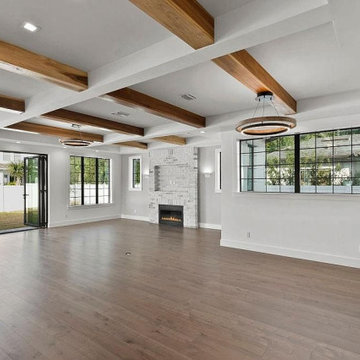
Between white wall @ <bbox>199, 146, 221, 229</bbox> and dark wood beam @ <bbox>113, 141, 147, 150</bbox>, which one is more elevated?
dark wood beam @ <bbox>113, 141, 147, 150</bbox>

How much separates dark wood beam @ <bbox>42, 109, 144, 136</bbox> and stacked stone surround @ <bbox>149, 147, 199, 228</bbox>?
8.51 ft

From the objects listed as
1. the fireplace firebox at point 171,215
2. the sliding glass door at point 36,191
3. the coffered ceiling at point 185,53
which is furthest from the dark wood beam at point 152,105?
the sliding glass door at point 36,191

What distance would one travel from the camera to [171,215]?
9.19 m

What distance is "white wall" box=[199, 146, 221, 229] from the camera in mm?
8328

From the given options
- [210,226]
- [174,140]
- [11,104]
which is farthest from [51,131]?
[210,226]

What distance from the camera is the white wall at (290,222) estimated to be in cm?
469

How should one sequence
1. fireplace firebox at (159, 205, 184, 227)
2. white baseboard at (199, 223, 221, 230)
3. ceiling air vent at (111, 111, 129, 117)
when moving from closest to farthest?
ceiling air vent at (111, 111, 129, 117) < white baseboard at (199, 223, 221, 230) < fireplace firebox at (159, 205, 184, 227)

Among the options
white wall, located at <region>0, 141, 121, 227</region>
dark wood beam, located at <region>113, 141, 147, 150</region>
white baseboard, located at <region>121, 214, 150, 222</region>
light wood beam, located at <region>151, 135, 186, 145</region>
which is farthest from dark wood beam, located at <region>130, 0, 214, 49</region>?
white baseboard, located at <region>121, 214, 150, 222</region>

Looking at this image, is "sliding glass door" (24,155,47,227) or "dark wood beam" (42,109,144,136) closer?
"dark wood beam" (42,109,144,136)

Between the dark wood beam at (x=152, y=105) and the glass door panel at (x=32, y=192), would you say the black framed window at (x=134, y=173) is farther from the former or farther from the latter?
the dark wood beam at (x=152, y=105)

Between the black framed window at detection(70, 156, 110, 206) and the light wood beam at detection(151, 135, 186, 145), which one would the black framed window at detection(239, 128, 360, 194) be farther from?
the black framed window at detection(70, 156, 110, 206)

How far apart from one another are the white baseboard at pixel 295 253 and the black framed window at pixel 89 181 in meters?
5.70

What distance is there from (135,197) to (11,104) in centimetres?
651

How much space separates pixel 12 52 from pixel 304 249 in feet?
17.9
